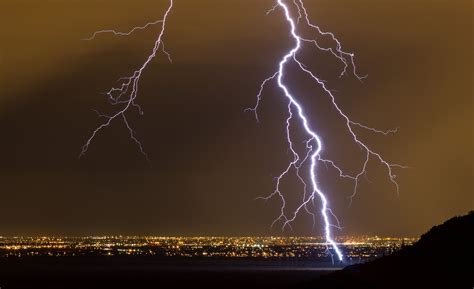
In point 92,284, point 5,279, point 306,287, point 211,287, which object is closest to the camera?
point 306,287

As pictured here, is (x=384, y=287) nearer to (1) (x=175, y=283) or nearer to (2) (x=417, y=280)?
(2) (x=417, y=280)

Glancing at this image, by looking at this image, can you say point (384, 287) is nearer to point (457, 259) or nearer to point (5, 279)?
point (457, 259)

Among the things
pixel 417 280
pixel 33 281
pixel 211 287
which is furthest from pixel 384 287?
pixel 33 281

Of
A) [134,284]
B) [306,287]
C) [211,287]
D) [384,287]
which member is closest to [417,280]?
[384,287]

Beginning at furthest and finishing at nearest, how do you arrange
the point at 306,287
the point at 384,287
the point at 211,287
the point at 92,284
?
the point at 92,284 < the point at 211,287 < the point at 306,287 < the point at 384,287

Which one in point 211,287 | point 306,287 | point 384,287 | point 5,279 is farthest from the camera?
point 5,279

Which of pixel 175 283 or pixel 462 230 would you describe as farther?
pixel 175 283
